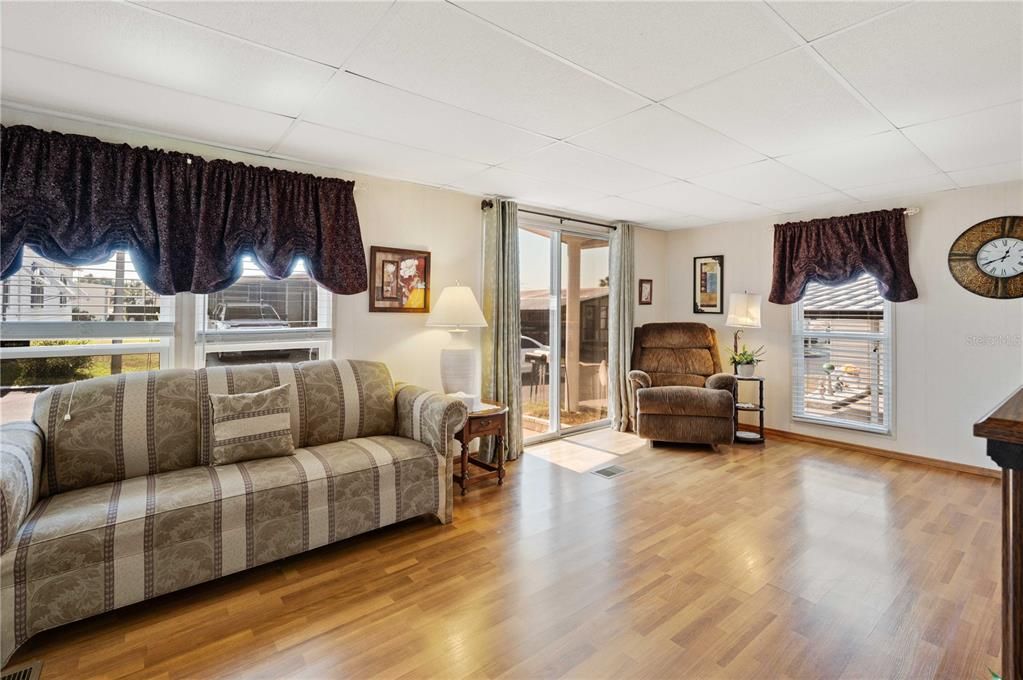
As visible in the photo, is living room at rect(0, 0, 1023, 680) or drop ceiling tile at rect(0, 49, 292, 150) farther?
drop ceiling tile at rect(0, 49, 292, 150)

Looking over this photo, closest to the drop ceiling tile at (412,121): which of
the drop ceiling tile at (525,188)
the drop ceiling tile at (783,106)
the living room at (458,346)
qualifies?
the living room at (458,346)

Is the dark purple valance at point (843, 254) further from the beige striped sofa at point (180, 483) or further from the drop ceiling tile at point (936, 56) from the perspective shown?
the beige striped sofa at point (180, 483)

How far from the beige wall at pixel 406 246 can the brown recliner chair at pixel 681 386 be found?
188cm

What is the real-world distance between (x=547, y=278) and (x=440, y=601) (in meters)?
3.37

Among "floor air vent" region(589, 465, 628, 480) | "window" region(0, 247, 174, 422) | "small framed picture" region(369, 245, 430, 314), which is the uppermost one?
"small framed picture" region(369, 245, 430, 314)

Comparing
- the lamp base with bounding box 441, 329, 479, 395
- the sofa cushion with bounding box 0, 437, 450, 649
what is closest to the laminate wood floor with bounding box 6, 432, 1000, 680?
the sofa cushion with bounding box 0, 437, 450, 649

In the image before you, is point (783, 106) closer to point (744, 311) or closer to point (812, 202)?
point (812, 202)

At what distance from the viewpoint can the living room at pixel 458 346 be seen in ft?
6.04

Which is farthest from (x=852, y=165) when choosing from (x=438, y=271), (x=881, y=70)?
(x=438, y=271)

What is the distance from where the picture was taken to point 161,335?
294cm

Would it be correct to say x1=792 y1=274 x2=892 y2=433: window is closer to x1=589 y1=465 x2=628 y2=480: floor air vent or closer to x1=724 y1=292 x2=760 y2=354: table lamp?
x1=724 y1=292 x2=760 y2=354: table lamp

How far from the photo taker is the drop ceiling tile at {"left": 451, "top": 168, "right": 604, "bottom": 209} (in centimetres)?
369

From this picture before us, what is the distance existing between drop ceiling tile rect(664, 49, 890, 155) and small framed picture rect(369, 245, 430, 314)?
7.15 feet

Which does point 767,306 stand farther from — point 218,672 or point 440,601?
point 218,672
